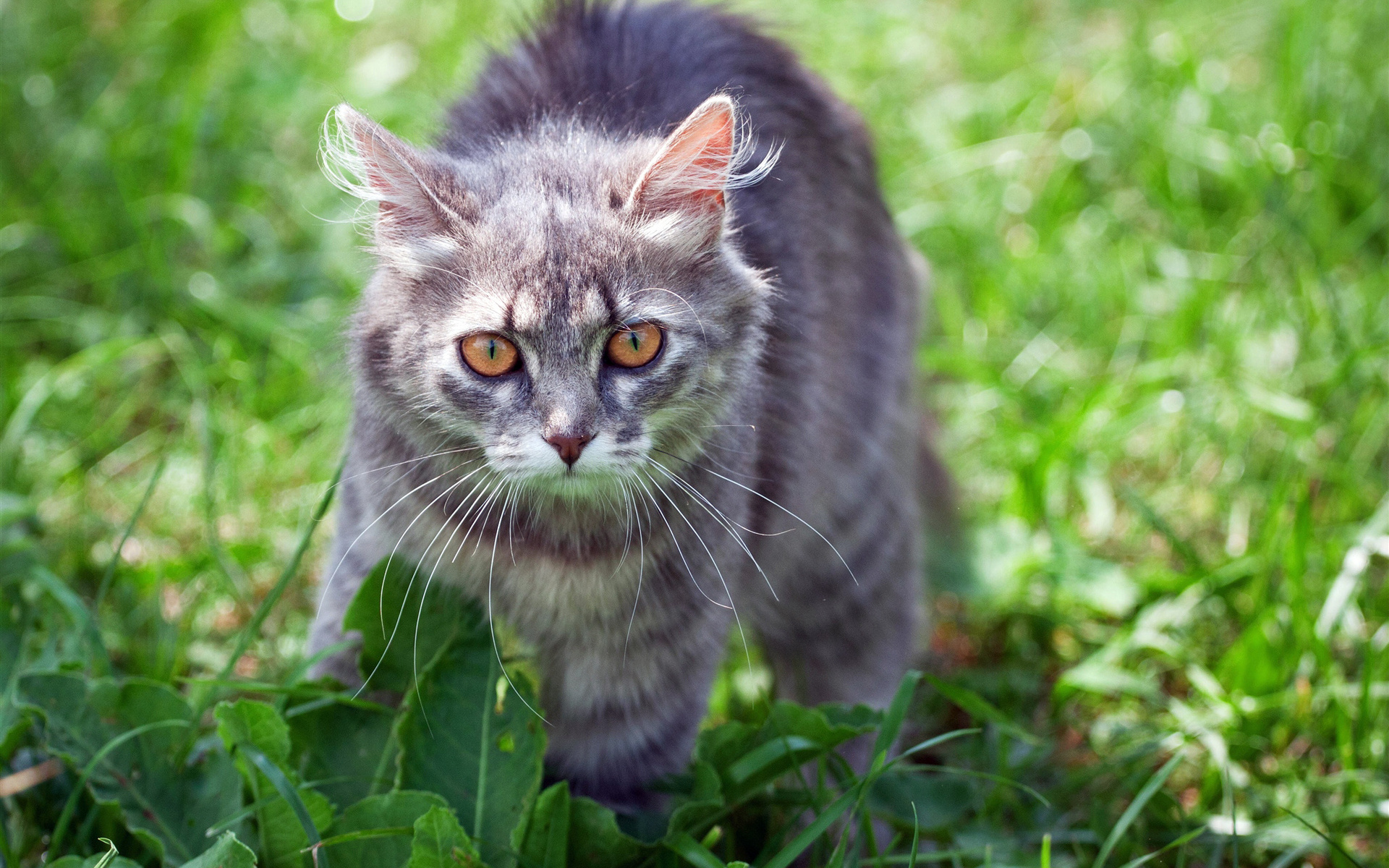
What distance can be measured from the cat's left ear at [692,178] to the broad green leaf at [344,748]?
1.15 meters

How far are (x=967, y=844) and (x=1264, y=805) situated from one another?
803 millimetres

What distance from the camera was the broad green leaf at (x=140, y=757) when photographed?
224 centimetres

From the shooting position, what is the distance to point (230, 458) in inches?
136

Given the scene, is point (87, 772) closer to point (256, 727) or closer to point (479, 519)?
point (256, 727)

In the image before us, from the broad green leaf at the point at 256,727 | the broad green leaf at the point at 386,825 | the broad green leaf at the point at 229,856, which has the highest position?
the broad green leaf at the point at 256,727

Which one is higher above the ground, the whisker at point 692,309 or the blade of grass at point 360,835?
the whisker at point 692,309

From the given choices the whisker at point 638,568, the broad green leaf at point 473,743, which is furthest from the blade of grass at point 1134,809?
the broad green leaf at point 473,743

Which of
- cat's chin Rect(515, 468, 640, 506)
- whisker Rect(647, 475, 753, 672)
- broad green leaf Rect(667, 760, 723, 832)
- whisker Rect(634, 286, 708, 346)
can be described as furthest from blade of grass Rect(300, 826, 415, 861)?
whisker Rect(634, 286, 708, 346)

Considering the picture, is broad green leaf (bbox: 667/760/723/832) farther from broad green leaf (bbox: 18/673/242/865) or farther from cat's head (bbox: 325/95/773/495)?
broad green leaf (bbox: 18/673/242/865)

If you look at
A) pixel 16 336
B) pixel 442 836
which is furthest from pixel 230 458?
pixel 442 836

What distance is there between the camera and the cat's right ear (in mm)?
2045

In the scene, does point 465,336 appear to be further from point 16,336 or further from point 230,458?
point 16,336

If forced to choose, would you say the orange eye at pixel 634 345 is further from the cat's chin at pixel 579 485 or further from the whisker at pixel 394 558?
the whisker at pixel 394 558

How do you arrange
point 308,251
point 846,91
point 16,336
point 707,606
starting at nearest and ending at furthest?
point 707,606, point 16,336, point 308,251, point 846,91
